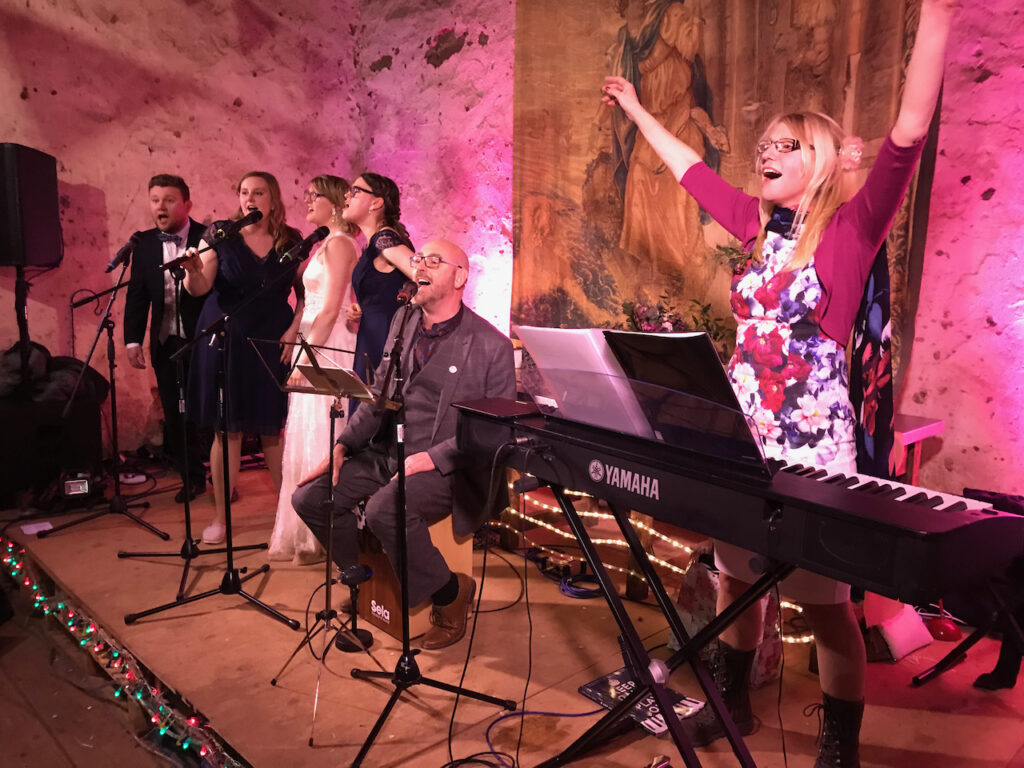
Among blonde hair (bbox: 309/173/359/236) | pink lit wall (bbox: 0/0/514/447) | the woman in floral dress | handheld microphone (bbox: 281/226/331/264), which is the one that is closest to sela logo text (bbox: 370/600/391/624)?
handheld microphone (bbox: 281/226/331/264)

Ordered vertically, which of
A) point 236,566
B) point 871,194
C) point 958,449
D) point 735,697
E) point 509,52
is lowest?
point 236,566

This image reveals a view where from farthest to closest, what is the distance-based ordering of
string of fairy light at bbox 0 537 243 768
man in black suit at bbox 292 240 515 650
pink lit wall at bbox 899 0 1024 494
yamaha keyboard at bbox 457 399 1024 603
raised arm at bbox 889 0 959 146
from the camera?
pink lit wall at bbox 899 0 1024 494 < man in black suit at bbox 292 240 515 650 < string of fairy light at bbox 0 537 243 768 < raised arm at bbox 889 0 959 146 < yamaha keyboard at bbox 457 399 1024 603

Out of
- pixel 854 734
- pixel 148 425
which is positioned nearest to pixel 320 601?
pixel 854 734

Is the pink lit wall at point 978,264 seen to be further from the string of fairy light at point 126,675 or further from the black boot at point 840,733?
the string of fairy light at point 126,675

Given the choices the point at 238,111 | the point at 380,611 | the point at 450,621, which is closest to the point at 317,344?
the point at 380,611

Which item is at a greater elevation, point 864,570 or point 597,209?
point 597,209

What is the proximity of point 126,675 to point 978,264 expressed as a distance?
12.6 feet

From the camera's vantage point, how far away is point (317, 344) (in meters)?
3.55

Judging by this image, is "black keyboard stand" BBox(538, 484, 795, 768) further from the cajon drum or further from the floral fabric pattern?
the cajon drum

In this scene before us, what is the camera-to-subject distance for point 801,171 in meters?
1.83

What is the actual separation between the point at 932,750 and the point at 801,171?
1.78m

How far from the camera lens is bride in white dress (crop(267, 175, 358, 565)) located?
11.9 feet

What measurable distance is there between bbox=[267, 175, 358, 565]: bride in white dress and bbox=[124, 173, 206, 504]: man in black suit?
133 cm

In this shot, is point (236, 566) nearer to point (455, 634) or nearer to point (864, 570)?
point (455, 634)
